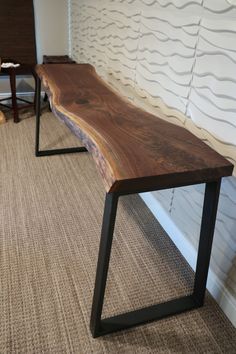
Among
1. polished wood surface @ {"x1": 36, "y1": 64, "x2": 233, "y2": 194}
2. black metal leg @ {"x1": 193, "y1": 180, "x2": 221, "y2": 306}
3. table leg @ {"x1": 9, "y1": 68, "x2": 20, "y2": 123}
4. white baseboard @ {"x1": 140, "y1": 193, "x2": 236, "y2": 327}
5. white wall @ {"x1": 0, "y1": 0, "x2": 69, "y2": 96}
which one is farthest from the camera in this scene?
white wall @ {"x1": 0, "y1": 0, "x2": 69, "y2": 96}

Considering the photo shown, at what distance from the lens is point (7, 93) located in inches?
145

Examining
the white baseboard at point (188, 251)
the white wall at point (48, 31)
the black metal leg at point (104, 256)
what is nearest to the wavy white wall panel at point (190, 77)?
the white baseboard at point (188, 251)

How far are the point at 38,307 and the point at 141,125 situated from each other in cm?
88

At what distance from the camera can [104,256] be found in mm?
1047

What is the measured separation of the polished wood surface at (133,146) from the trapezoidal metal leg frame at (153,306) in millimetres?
83

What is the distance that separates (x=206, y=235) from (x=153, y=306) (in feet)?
1.28

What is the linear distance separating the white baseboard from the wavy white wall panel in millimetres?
23

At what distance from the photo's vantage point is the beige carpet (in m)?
1.18

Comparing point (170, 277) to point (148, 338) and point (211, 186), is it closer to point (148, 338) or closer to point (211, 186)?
point (148, 338)

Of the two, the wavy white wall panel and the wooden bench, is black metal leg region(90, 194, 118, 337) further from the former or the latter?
the wavy white wall panel

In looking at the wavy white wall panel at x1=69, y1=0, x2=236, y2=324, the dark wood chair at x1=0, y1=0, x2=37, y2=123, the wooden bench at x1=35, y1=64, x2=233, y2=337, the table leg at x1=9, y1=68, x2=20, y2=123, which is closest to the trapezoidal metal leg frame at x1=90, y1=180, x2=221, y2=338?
the wooden bench at x1=35, y1=64, x2=233, y2=337

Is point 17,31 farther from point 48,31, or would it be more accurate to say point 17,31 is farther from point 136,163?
point 136,163

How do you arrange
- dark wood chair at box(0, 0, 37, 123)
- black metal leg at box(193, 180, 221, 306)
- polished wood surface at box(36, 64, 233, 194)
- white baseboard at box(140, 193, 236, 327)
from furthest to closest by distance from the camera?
dark wood chair at box(0, 0, 37, 123) < white baseboard at box(140, 193, 236, 327) < black metal leg at box(193, 180, 221, 306) < polished wood surface at box(36, 64, 233, 194)

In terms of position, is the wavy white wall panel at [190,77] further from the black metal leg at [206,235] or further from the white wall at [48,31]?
the white wall at [48,31]
